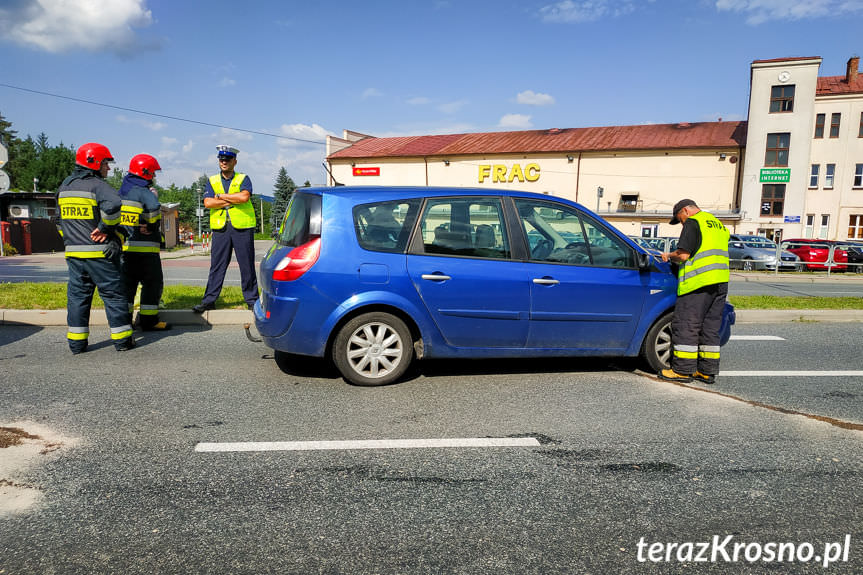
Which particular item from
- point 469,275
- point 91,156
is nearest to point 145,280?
point 91,156

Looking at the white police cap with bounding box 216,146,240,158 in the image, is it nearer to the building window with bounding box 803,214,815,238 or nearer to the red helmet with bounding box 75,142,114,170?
the red helmet with bounding box 75,142,114,170

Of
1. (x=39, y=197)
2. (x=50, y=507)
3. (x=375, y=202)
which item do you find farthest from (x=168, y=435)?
(x=39, y=197)

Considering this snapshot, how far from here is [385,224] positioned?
4.82 m

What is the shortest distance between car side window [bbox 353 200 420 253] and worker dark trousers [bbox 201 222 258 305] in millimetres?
2901

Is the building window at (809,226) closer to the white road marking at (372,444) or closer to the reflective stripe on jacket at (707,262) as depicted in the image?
the reflective stripe on jacket at (707,262)

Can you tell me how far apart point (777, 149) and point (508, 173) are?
2120cm

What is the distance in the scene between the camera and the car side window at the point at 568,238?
5.05 metres

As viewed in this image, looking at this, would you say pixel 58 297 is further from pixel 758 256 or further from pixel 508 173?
pixel 508 173

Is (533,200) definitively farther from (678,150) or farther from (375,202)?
(678,150)

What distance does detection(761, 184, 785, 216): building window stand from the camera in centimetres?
4181

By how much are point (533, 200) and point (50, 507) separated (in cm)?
409

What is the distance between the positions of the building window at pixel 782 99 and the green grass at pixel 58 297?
44.6 m

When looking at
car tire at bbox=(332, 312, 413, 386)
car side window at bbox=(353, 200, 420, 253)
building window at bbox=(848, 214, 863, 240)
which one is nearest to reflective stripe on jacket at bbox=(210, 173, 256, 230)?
car side window at bbox=(353, 200, 420, 253)

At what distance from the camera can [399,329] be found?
15.6 ft
